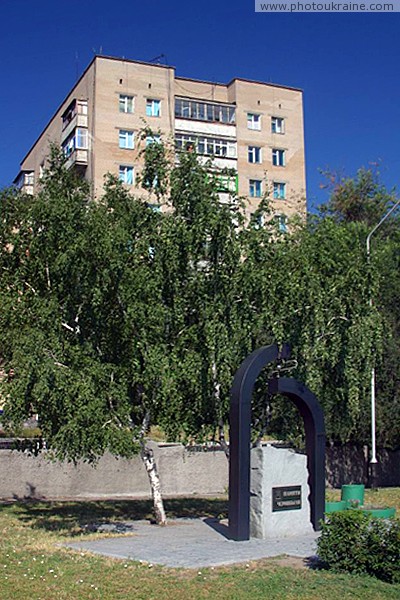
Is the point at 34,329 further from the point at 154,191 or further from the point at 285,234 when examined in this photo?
the point at 285,234

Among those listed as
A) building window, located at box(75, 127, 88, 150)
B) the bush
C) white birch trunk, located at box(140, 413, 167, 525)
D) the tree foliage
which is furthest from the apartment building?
the bush

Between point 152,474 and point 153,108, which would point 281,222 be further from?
point 153,108

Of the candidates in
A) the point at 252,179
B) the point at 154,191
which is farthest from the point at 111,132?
the point at 154,191

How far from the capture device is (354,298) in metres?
16.4

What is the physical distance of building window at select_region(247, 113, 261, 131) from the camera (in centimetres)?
5206

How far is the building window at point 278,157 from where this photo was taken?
52.9 metres

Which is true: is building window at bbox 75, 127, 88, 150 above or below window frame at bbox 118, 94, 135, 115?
below

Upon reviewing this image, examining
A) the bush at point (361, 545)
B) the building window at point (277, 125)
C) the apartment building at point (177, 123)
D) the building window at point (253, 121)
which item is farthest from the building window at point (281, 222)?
the building window at point (277, 125)

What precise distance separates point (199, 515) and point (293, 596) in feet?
32.5

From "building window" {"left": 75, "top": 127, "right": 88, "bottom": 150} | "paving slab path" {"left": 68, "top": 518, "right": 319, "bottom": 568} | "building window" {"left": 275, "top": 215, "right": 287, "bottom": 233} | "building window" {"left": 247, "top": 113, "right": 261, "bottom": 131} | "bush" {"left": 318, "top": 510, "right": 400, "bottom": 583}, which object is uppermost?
"building window" {"left": 247, "top": 113, "right": 261, "bottom": 131}

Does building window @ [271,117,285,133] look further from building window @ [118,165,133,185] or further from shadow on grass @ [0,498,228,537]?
shadow on grass @ [0,498,228,537]

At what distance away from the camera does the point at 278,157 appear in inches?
2095

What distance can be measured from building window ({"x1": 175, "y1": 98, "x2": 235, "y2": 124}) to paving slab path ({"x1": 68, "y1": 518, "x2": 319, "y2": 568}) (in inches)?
1448

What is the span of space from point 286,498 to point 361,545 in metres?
3.90
